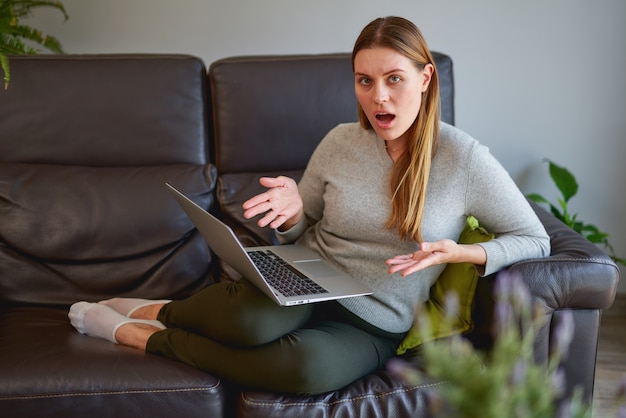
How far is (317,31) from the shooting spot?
250 cm

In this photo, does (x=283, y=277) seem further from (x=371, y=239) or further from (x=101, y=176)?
(x=101, y=176)

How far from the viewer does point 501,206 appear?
5.17 ft

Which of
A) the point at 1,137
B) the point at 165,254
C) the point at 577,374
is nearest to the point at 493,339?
the point at 577,374

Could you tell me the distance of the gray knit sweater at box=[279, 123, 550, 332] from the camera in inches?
62.1

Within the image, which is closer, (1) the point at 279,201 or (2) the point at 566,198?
(1) the point at 279,201

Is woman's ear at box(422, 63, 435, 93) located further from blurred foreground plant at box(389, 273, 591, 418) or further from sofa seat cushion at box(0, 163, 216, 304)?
blurred foreground plant at box(389, 273, 591, 418)

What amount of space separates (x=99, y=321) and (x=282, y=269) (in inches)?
18.6

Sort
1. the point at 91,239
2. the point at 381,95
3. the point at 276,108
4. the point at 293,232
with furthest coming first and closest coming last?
1. the point at 276,108
2. the point at 91,239
3. the point at 293,232
4. the point at 381,95

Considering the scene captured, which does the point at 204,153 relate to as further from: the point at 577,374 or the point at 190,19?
the point at 577,374

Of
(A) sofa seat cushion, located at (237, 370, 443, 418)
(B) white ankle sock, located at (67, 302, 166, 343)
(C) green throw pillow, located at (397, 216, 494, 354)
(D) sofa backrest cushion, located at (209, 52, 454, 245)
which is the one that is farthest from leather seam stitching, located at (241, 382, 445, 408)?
(D) sofa backrest cushion, located at (209, 52, 454, 245)

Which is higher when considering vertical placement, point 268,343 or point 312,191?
point 312,191

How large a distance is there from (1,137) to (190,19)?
0.82 m

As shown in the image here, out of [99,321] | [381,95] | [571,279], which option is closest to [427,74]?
[381,95]

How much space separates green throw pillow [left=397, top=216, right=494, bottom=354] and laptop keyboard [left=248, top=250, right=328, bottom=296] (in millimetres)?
266
